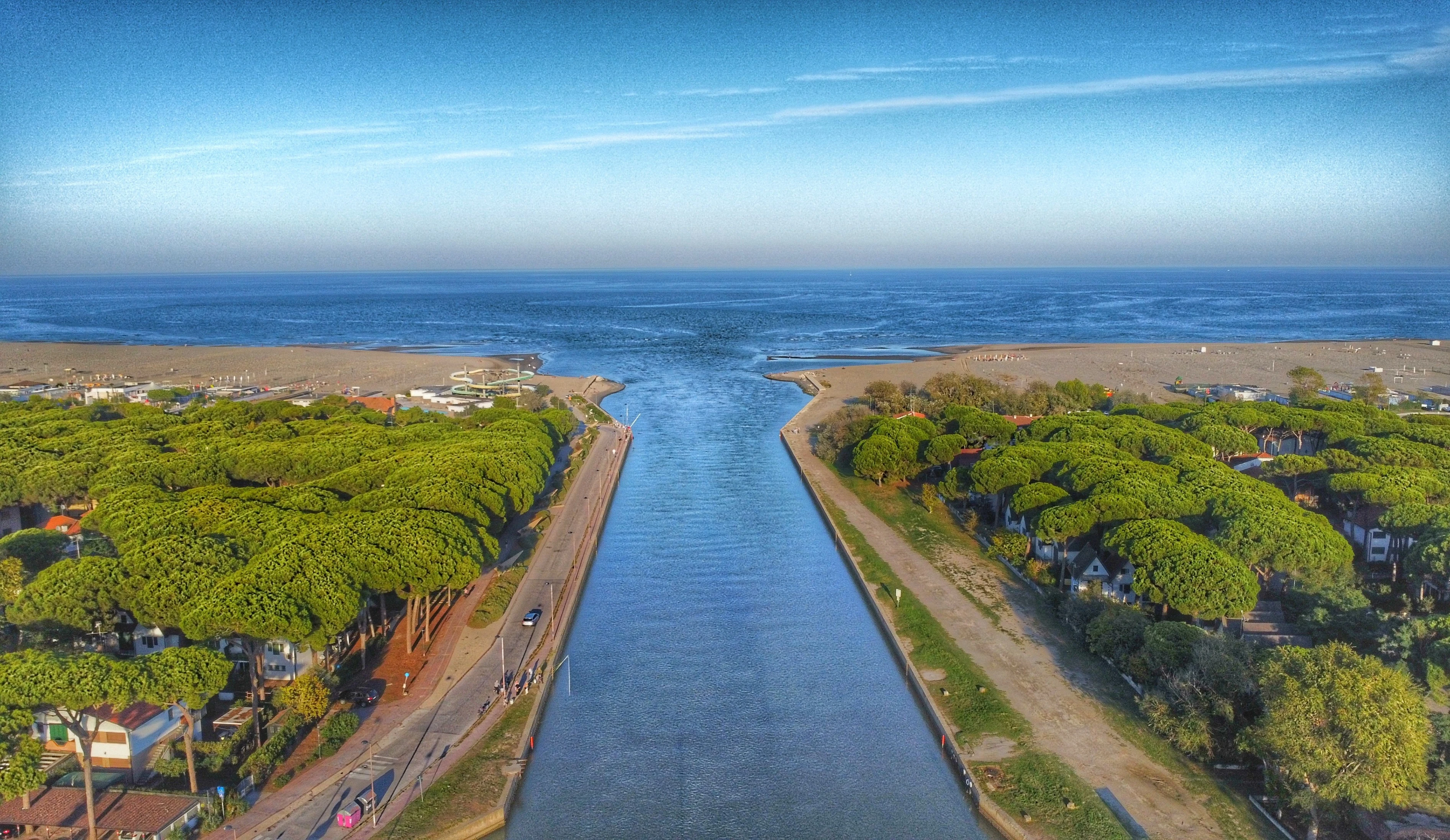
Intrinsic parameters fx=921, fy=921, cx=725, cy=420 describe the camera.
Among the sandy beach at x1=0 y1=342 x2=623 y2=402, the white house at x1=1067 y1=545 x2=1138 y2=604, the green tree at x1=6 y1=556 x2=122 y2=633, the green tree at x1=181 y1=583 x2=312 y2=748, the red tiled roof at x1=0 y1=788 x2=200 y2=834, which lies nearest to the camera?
the red tiled roof at x1=0 y1=788 x2=200 y2=834

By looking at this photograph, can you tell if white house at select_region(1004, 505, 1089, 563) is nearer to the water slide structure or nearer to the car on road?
the car on road

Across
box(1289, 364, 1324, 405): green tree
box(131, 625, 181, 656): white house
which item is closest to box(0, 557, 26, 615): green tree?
box(131, 625, 181, 656): white house

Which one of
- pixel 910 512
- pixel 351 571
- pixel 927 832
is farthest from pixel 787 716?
pixel 910 512

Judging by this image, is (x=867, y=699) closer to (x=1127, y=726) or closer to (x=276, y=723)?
(x=1127, y=726)

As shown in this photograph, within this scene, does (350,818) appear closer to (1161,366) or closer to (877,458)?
(877,458)


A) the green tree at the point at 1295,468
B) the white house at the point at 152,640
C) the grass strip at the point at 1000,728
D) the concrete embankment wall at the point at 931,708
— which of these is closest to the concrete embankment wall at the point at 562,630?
the white house at the point at 152,640

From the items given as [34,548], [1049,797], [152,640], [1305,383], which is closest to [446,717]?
[152,640]
